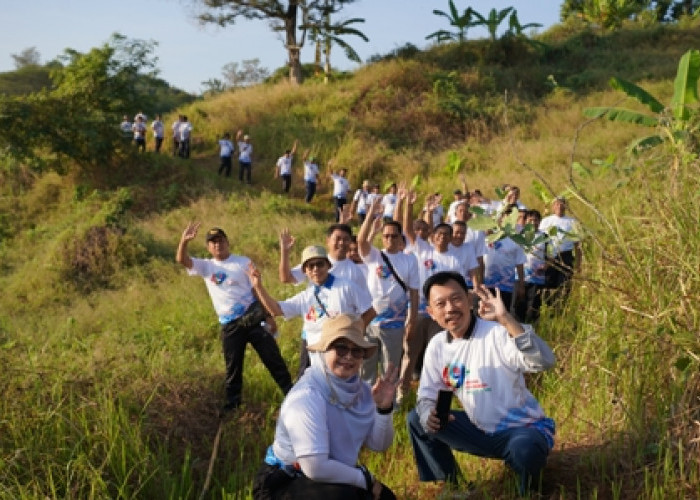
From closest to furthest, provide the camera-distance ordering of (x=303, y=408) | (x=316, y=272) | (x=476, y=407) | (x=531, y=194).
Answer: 1. (x=303, y=408)
2. (x=476, y=407)
3. (x=316, y=272)
4. (x=531, y=194)

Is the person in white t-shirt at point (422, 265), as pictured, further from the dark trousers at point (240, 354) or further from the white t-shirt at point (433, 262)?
the dark trousers at point (240, 354)

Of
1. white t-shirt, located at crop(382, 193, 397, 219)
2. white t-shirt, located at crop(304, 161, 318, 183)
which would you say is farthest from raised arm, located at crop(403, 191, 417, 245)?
white t-shirt, located at crop(304, 161, 318, 183)

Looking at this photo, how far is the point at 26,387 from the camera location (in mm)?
4742

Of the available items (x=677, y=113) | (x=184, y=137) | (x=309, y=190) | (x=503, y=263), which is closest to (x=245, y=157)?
(x=309, y=190)

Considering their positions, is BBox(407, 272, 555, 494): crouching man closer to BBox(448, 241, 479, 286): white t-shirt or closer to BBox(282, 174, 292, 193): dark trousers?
BBox(448, 241, 479, 286): white t-shirt

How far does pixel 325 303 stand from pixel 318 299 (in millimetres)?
67

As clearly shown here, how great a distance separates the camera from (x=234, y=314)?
5.86 metres

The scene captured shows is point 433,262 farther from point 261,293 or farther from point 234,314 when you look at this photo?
point 261,293

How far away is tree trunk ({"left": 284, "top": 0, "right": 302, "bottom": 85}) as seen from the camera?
27.7 metres

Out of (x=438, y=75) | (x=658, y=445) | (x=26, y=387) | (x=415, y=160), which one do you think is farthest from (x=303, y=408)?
(x=438, y=75)

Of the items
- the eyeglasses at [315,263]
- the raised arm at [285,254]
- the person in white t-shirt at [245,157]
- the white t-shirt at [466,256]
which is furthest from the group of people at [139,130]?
the eyeglasses at [315,263]

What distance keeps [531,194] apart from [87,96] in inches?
537

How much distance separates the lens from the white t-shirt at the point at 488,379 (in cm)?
363

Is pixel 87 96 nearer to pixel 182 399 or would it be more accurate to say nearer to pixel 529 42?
pixel 182 399
